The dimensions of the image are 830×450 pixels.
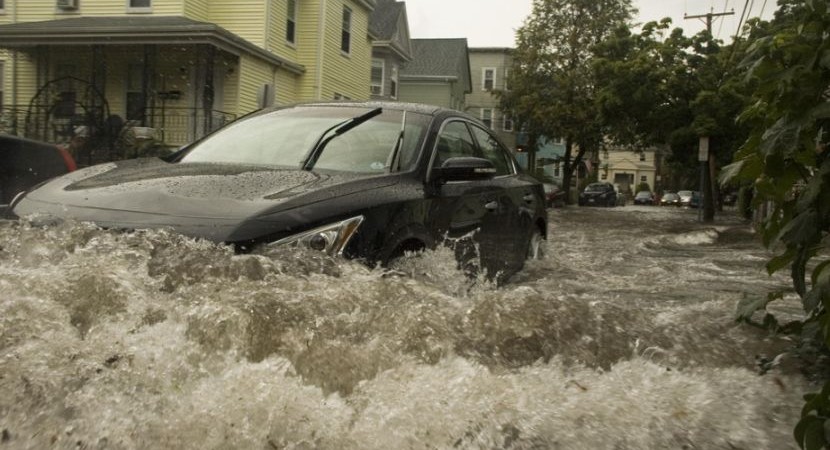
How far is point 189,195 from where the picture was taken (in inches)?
146

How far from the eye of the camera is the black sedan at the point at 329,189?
354 cm

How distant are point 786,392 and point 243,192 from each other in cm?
255

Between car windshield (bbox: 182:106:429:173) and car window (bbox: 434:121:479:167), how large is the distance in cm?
17

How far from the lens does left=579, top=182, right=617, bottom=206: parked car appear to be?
41.9m

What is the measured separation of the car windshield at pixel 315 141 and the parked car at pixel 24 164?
51.6 inches

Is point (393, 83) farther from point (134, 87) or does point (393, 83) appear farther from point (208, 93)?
point (208, 93)

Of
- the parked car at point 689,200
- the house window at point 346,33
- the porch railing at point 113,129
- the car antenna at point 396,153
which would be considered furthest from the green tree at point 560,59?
the car antenna at point 396,153

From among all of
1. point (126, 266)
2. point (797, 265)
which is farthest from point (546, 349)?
point (126, 266)

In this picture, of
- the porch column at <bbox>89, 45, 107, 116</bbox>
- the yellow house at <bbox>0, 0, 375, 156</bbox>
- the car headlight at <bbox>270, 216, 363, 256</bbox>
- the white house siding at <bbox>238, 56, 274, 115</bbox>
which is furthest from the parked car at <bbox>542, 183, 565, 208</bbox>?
the car headlight at <bbox>270, 216, 363, 256</bbox>

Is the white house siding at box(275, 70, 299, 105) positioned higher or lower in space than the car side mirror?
higher

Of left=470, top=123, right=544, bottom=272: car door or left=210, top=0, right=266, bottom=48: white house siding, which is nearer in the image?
left=470, top=123, right=544, bottom=272: car door

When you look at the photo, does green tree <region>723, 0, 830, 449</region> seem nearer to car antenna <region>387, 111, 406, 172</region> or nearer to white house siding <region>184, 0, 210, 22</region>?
car antenna <region>387, 111, 406, 172</region>

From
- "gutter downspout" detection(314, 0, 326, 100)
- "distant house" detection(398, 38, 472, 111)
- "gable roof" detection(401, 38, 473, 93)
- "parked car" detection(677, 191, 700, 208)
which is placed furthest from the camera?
"parked car" detection(677, 191, 700, 208)

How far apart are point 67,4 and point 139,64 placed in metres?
3.18
